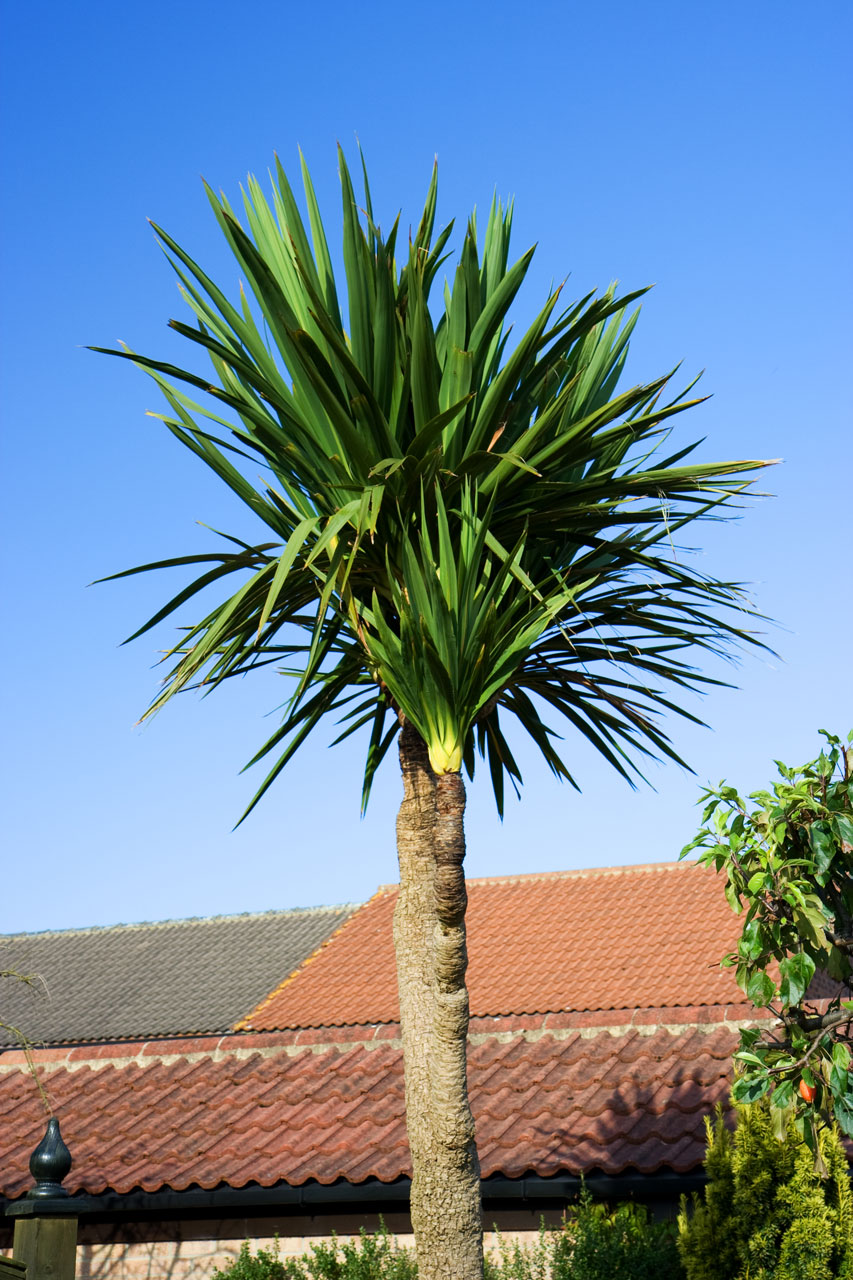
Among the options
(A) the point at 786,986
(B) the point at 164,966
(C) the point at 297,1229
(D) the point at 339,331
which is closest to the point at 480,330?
(D) the point at 339,331

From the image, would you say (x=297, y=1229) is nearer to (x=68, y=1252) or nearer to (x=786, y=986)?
(x=68, y=1252)

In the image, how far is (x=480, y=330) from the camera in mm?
6355

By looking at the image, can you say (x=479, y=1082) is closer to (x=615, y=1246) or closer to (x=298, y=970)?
(x=615, y=1246)

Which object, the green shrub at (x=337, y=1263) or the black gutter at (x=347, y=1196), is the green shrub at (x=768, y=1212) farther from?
the green shrub at (x=337, y=1263)

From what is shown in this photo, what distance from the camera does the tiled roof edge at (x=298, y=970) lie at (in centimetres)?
1694

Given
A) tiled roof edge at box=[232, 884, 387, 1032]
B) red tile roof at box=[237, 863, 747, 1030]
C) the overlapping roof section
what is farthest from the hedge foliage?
tiled roof edge at box=[232, 884, 387, 1032]

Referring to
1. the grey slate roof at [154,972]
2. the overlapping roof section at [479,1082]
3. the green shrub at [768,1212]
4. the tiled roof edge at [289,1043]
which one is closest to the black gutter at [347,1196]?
the overlapping roof section at [479,1082]

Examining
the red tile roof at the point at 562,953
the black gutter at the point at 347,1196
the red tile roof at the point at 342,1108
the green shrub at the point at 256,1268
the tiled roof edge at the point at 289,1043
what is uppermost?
the red tile roof at the point at 562,953

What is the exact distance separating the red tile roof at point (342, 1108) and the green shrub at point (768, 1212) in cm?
130

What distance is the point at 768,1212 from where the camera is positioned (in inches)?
265

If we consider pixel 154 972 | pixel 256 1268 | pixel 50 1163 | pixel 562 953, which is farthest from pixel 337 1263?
pixel 154 972

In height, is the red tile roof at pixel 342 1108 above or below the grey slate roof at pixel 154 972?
below

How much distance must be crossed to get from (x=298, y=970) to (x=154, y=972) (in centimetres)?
402

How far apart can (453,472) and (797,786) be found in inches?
87.9
